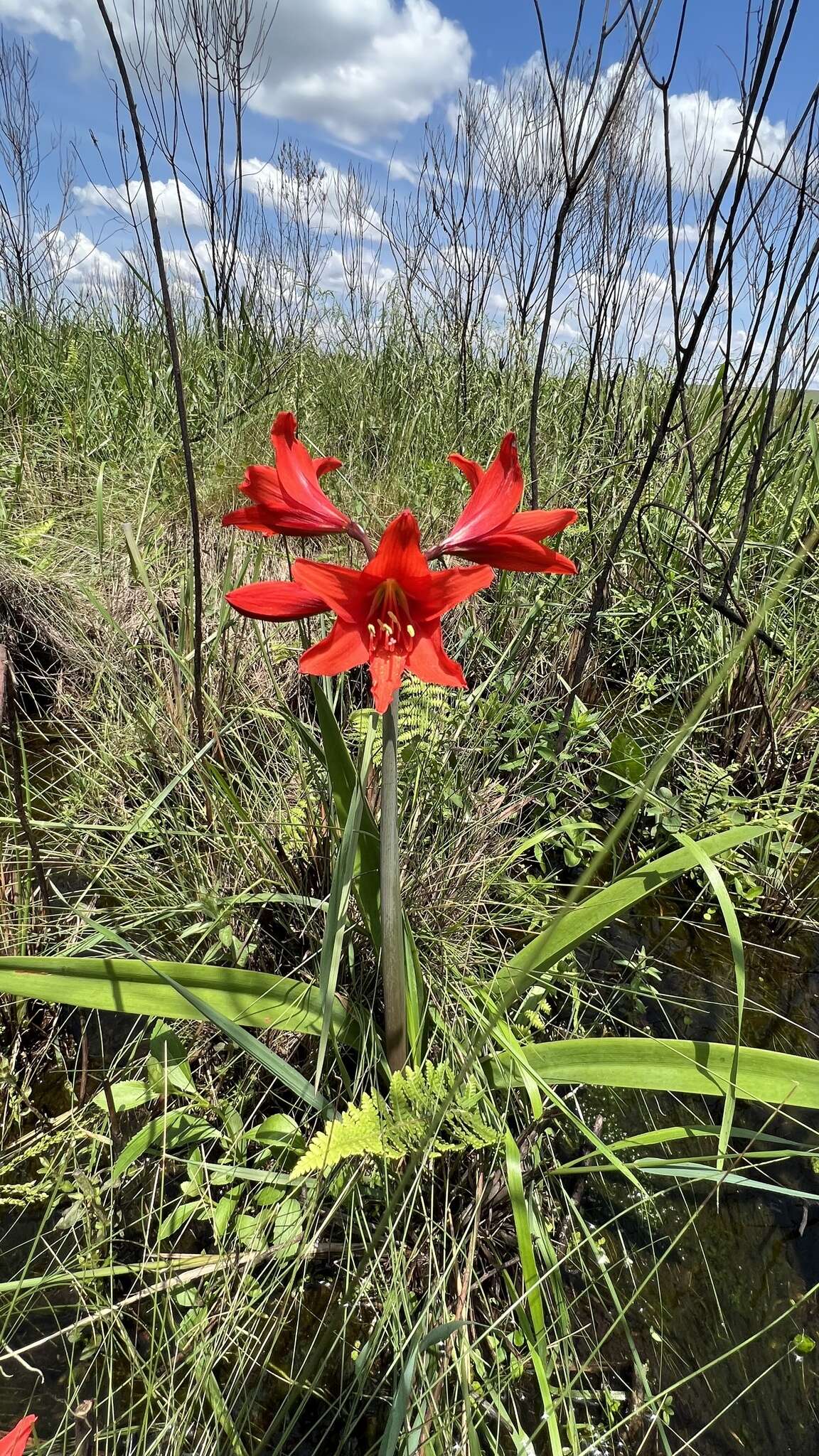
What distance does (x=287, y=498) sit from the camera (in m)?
0.94

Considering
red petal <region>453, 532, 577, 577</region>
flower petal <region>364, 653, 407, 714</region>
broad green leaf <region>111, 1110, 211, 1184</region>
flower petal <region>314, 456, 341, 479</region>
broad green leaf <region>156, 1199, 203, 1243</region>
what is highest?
flower petal <region>314, 456, 341, 479</region>

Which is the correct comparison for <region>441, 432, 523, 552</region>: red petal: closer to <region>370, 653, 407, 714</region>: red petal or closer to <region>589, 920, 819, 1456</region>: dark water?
<region>370, 653, 407, 714</region>: red petal

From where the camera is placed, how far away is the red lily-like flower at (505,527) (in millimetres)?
907

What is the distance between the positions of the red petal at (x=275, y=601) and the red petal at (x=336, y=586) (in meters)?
0.03

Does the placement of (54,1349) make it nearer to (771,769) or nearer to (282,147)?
(771,769)

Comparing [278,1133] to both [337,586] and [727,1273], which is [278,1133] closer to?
[727,1273]

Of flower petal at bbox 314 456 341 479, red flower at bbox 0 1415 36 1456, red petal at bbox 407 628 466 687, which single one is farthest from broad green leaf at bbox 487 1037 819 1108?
flower petal at bbox 314 456 341 479

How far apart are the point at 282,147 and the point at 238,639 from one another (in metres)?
5.13

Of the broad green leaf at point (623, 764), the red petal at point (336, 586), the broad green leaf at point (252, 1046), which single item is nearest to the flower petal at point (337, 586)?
the red petal at point (336, 586)

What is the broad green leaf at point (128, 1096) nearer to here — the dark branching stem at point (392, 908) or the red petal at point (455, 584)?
the dark branching stem at point (392, 908)

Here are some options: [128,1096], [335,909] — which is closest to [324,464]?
[335,909]

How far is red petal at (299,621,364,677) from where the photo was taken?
0.82 m

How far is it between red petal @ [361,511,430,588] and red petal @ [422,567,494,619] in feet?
0.05

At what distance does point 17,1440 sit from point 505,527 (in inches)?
41.8
